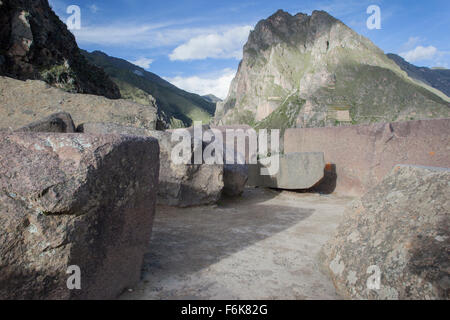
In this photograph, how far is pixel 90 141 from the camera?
4.89ft

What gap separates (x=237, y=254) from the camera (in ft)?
7.75

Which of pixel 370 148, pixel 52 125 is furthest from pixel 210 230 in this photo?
pixel 370 148

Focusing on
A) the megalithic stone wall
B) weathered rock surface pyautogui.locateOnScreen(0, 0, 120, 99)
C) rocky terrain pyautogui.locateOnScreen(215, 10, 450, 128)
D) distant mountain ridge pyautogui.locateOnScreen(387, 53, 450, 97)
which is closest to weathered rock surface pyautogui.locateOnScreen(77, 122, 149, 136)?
the megalithic stone wall

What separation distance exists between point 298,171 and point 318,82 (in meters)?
55.8

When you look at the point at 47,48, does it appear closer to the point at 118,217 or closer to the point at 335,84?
the point at 118,217

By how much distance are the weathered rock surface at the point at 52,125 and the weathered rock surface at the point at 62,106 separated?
1.13 metres

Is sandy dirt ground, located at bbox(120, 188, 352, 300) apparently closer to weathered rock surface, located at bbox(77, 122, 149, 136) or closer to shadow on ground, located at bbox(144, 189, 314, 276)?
shadow on ground, located at bbox(144, 189, 314, 276)

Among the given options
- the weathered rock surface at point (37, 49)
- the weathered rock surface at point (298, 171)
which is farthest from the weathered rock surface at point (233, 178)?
the weathered rock surface at point (37, 49)

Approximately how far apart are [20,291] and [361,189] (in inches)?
201

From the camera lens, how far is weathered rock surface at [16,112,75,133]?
128 inches

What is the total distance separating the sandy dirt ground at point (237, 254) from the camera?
1739 mm

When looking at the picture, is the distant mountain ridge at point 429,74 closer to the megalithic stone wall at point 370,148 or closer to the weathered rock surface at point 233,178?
the megalithic stone wall at point 370,148
